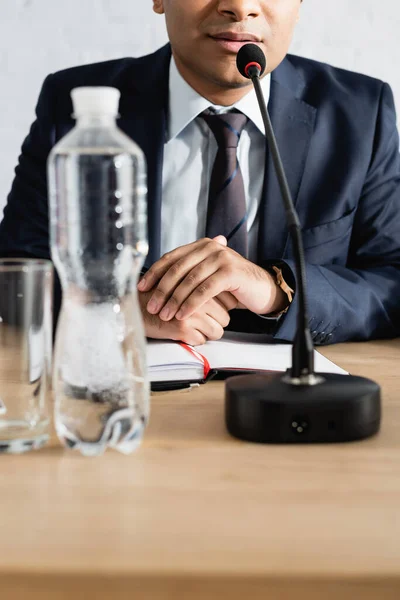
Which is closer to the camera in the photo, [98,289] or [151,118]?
[98,289]

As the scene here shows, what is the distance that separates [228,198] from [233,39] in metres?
0.29

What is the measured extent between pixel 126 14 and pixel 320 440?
172cm

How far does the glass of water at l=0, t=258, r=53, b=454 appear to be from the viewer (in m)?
0.62

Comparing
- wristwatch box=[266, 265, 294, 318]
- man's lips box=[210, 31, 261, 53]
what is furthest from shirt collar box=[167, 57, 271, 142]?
wristwatch box=[266, 265, 294, 318]

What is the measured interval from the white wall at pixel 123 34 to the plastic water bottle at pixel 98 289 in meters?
1.58

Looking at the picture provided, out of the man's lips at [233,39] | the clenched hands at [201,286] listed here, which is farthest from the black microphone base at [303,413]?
the man's lips at [233,39]

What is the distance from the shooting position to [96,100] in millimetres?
585

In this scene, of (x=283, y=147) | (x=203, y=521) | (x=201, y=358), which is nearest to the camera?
(x=203, y=521)

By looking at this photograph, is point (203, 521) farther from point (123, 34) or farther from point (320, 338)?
point (123, 34)

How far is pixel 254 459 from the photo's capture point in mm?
604

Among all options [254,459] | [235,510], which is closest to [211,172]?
[254,459]

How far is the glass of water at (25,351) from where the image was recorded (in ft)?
2.05

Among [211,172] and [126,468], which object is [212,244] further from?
[126,468]

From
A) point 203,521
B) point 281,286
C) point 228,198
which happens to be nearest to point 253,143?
point 228,198
